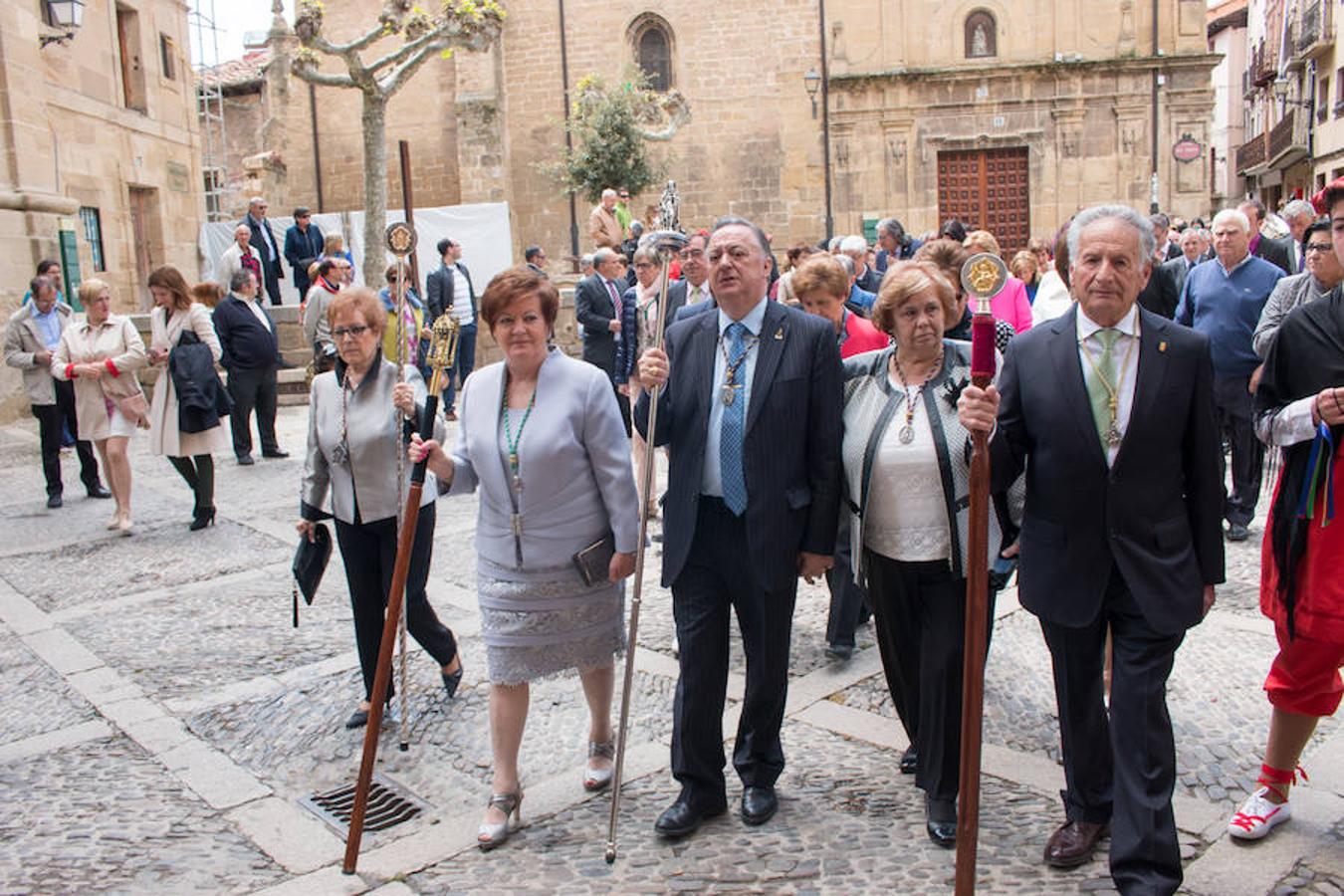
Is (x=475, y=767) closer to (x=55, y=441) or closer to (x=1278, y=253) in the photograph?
(x=55, y=441)

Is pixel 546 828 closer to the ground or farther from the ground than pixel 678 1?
closer to the ground

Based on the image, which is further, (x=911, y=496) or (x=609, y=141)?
(x=609, y=141)

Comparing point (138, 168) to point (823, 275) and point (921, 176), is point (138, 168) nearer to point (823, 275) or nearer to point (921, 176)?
point (921, 176)

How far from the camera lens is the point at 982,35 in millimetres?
28453

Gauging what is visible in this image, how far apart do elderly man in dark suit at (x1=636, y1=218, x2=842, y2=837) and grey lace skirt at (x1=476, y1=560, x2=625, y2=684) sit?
0.36 metres

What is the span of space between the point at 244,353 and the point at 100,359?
8.06 ft

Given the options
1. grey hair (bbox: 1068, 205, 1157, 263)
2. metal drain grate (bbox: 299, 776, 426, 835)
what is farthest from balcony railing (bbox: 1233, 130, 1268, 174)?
metal drain grate (bbox: 299, 776, 426, 835)

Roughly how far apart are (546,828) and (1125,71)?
90.8 feet

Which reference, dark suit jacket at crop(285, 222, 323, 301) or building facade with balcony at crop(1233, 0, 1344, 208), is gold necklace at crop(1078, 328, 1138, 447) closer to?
dark suit jacket at crop(285, 222, 323, 301)

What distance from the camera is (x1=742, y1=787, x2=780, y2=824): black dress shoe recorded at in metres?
3.94

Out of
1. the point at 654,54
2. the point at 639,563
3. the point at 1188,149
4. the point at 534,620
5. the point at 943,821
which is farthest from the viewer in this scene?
the point at 654,54

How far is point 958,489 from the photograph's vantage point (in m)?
3.70

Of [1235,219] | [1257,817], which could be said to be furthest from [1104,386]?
[1235,219]

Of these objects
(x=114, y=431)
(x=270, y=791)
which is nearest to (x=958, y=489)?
(x=270, y=791)
